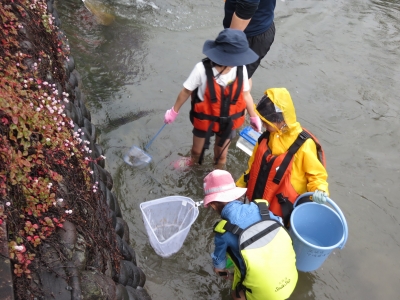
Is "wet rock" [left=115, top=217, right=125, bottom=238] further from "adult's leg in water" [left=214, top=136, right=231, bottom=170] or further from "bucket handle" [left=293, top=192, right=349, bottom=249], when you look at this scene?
"bucket handle" [left=293, top=192, right=349, bottom=249]

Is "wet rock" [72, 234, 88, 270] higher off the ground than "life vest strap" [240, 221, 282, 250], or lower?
lower

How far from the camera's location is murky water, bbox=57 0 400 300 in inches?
146

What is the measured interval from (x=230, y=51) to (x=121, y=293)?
2.19 metres

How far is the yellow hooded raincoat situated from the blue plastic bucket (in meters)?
0.13

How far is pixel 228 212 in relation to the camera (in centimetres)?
270

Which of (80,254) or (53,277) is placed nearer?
(53,277)

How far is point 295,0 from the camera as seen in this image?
8.70 meters

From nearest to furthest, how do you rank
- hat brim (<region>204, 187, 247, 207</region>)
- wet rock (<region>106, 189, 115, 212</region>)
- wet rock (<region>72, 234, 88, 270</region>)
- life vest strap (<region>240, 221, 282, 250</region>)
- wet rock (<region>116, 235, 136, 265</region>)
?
wet rock (<region>72, 234, 88, 270</region>)
life vest strap (<region>240, 221, 282, 250</region>)
hat brim (<region>204, 187, 247, 207</region>)
wet rock (<region>116, 235, 136, 265</region>)
wet rock (<region>106, 189, 115, 212</region>)

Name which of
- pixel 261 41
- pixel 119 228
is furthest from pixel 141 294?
pixel 261 41

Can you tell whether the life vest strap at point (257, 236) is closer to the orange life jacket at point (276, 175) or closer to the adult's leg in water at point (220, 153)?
the orange life jacket at point (276, 175)

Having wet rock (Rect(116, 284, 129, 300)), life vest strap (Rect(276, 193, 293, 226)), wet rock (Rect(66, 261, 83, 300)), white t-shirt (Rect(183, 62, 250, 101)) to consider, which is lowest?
wet rock (Rect(116, 284, 129, 300))

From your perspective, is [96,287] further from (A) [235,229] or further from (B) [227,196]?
(B) [227,196]

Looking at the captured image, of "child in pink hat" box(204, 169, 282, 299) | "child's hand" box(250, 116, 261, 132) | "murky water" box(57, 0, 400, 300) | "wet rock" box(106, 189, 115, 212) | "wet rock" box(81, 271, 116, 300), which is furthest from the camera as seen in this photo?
"child's hand" box(250, 116, 261, 132)

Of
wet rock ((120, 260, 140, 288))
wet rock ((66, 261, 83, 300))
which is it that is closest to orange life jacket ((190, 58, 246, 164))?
wet rock ((120, 260, 140, 288))
